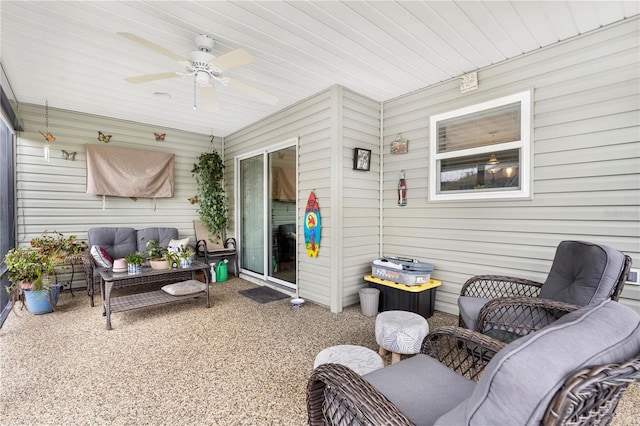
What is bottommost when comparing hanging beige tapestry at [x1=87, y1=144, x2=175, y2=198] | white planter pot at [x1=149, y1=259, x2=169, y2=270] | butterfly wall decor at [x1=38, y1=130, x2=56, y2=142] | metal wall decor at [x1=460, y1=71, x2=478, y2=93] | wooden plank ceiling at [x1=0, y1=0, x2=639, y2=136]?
white planter pot at [x1=149, y1=259, x2=169, y2=270]

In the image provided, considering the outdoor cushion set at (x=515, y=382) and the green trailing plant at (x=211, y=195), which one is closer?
the outdoor cushion set at (x=515, y=382)

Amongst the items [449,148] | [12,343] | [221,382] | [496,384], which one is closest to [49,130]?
[12,343]

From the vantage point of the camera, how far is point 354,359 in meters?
1.88

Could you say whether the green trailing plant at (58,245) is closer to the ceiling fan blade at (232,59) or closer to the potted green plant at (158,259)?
the potted green plant at (158,259)

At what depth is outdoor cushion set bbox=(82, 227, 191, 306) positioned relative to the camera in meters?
4.02

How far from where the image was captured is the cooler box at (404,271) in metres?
3.37

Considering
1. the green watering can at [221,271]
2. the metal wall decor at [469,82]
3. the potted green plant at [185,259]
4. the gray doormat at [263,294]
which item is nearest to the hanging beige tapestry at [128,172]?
the green watering can at [221,271]

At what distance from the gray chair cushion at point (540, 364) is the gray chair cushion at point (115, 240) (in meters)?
5.18

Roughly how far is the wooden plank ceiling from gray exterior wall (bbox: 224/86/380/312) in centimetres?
31

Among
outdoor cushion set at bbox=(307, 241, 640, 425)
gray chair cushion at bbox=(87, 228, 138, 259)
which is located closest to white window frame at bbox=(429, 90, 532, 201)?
outdoor cushion set at bbox=(307, 241, 640, 425)

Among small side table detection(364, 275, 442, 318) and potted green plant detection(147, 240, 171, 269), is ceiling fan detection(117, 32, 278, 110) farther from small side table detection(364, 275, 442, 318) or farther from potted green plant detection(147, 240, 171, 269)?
small side table detection(364, 275, 442, 318)

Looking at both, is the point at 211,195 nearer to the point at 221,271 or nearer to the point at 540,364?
the point at 221,271

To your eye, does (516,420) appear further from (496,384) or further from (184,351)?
(184,351)

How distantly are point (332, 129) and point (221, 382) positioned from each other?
112 inches
